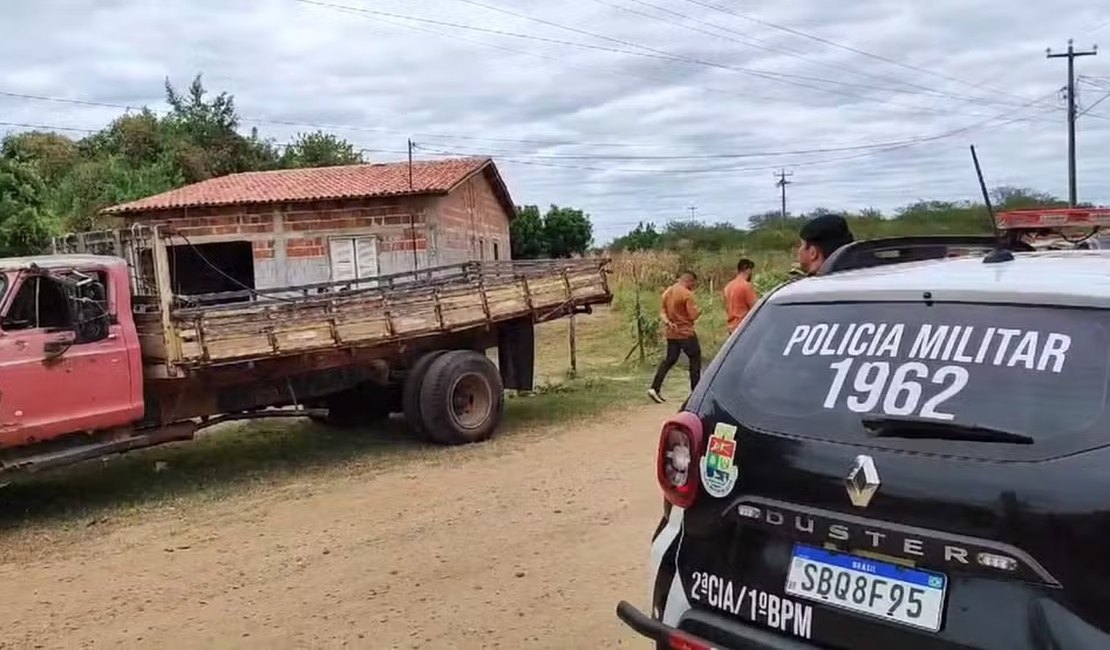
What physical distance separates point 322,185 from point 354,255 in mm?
2186

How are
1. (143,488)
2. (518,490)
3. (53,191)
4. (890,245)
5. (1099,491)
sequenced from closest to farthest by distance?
(1099,491), (890,245), (518,490), (143,488), (53,191)

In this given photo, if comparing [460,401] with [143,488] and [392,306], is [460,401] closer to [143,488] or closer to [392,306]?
[392,306]

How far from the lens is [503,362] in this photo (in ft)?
37.1

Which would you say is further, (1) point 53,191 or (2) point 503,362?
(1) point 53,191

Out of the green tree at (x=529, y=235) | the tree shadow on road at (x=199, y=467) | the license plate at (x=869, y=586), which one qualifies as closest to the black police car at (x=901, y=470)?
the license plate at (x=869, y=586)

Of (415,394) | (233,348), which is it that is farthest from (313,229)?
(233,348)

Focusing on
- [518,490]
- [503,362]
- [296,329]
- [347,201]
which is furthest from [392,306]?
[347,201]

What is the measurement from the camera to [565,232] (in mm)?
51500

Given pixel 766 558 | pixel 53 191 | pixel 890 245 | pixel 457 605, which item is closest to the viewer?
pixel 766 558

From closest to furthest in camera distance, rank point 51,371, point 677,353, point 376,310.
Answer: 1. point 51,371
2. point 376,310
3. point 677,353

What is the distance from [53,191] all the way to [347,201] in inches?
499

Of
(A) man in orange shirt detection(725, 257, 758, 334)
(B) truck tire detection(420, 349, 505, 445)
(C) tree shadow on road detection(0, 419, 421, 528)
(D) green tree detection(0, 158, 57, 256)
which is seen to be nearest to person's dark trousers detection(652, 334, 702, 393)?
(A) man in orange shirt detection(725, 257, 758, 334)

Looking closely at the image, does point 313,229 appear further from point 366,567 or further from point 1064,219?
point 366,567

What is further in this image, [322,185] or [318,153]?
[318,153]
